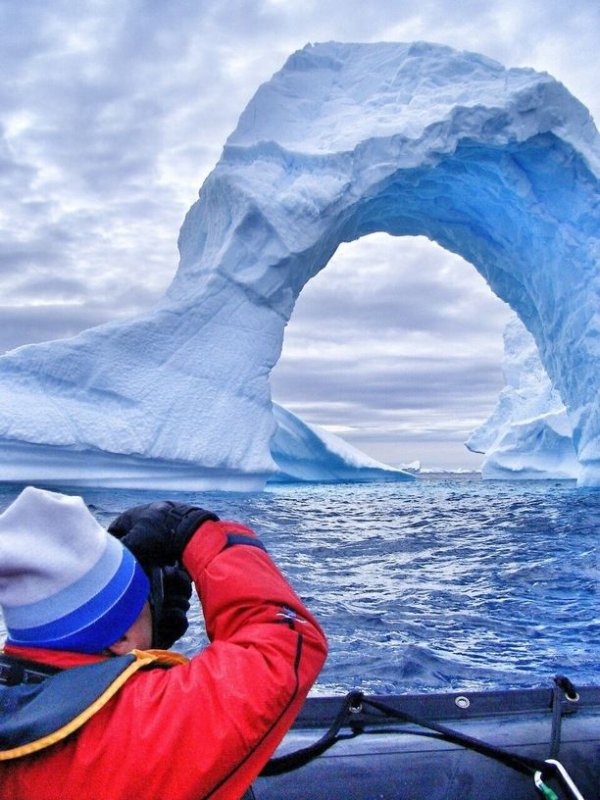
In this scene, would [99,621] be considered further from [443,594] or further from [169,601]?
[443,594]

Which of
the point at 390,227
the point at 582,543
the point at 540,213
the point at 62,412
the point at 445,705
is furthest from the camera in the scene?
the point at 390,227

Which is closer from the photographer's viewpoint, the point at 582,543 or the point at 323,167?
the point at 582,543

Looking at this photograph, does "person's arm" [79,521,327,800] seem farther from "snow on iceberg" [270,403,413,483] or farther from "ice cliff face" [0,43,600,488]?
"snow on iceberg" [270,403,413,483]

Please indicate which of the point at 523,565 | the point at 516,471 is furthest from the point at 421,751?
the point at 516,471

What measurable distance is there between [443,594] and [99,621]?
3.54 meters

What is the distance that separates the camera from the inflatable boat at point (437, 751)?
1.18 metres

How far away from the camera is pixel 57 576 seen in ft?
2.65

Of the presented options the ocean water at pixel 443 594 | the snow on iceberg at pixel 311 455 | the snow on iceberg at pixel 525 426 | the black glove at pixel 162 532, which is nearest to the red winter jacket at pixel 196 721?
the black glove at pixel 162 532

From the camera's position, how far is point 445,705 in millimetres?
1373

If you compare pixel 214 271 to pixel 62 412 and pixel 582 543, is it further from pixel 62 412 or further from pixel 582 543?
pixel 582 543

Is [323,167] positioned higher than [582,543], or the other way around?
[323,167]

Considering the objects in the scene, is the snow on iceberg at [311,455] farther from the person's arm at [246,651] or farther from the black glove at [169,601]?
the person's arm at [246,651]

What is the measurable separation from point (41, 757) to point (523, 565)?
187 inches

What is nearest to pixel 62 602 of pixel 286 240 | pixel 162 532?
pixel 162 532
